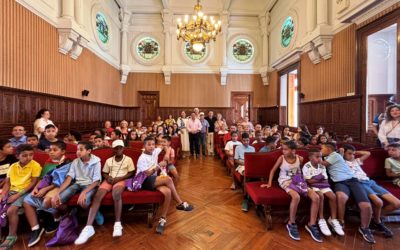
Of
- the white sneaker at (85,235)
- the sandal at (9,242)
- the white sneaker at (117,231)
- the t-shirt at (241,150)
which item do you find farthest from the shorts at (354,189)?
the sandal at (9,242)

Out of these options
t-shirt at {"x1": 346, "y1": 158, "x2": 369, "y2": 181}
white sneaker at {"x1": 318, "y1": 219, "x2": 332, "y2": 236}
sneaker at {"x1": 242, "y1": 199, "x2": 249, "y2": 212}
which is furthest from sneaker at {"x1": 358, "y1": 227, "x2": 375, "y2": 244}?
sneaker at {"x1": 242, "y1": 199, "x2": 249, "y2": 212}

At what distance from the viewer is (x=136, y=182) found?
9.12 feet

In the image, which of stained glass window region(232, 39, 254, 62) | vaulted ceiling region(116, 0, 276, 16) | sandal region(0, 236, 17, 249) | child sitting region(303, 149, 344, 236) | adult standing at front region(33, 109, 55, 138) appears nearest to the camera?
sandal region(0, 236, 17, 249)

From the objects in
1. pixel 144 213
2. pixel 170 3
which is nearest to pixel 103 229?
pixel 144 213

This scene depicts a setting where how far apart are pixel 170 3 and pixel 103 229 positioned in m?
10.9

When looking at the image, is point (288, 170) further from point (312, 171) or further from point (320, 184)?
point (320, 184)

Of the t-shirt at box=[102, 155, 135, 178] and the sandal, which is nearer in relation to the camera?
the sandal

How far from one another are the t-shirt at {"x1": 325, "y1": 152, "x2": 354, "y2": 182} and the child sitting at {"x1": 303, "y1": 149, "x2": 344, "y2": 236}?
0.43 feet

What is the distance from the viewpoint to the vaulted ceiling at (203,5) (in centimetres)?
1045

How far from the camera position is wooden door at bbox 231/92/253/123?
11.4 m

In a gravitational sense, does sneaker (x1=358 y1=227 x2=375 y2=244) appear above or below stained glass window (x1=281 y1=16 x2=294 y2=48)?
below

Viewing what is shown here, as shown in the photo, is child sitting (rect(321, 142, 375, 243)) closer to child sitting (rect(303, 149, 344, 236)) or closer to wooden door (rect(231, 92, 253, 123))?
child sitting (rect(303, 149, 344, 236))

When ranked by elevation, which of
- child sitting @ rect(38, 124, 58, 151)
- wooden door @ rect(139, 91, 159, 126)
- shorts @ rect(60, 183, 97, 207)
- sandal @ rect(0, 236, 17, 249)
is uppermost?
wooden door @ rect(139, 91, 159, 126)

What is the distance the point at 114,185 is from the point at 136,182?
28cm
